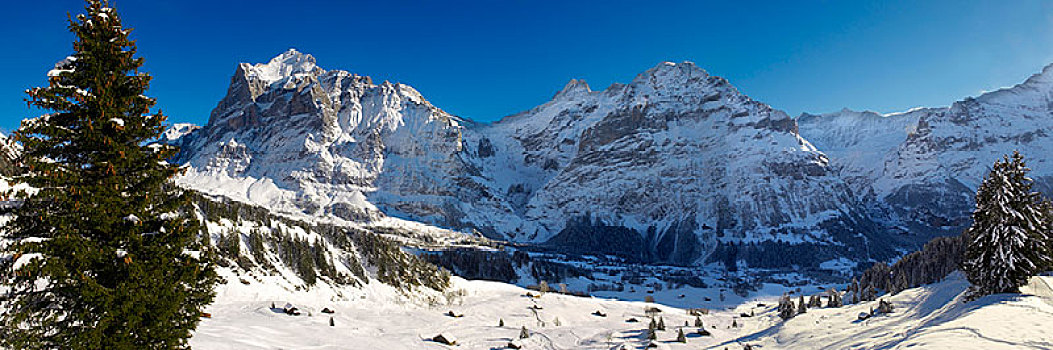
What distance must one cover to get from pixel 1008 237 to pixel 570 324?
31.4 metres

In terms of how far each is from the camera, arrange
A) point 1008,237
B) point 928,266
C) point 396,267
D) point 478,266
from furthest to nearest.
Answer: point 478,266
point 396,267
point 928,266
point 1008,237

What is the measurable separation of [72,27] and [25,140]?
3.06 meters

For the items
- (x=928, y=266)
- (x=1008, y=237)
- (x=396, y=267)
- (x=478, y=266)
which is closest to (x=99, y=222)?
(x=1008, y=237)

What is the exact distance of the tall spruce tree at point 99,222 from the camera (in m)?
12.2

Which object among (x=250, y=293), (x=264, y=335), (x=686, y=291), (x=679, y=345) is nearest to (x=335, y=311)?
(x=250, y=293)

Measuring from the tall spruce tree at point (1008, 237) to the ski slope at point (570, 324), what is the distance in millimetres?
1231

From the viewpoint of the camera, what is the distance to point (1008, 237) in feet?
101

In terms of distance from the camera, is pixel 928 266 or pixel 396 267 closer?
pixel 928 266

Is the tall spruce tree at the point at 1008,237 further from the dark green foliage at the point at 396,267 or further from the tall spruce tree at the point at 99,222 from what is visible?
the dark green foliage at the point at 396,267

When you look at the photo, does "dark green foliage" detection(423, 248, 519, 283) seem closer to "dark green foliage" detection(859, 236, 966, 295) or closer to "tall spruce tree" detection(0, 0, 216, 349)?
"dark green foliage" detection(859, 236, 966, 295)

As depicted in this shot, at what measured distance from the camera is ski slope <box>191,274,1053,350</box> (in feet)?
73.3

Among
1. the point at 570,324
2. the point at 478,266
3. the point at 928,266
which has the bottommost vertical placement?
the point at 570,324

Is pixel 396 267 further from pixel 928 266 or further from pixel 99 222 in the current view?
pixel 928 266

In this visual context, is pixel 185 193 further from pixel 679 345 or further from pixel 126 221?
pixel 679 345
